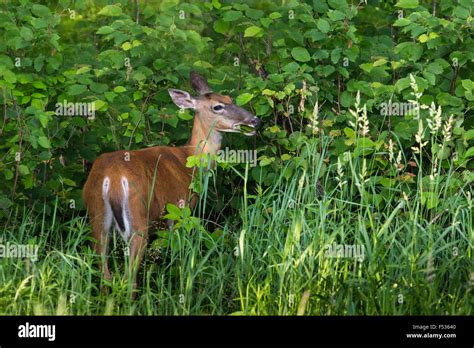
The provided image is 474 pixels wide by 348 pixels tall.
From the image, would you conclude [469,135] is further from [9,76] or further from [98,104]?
[9,76]

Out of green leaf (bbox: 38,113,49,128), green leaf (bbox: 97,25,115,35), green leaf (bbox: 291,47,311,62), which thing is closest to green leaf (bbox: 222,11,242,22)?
green leaf (bbox: 291,47,311,62)

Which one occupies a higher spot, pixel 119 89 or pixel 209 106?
pixel 119 89

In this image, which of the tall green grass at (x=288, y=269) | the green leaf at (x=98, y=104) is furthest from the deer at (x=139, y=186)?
the green leaf at (x=98, y=104)

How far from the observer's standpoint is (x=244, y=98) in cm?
845

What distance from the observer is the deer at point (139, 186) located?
25.6 feet

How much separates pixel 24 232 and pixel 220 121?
71.0 inches

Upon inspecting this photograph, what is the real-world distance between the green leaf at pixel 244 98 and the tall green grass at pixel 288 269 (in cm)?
72

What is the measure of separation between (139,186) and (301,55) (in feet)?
5.67

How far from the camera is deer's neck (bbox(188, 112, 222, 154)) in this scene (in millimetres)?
8969

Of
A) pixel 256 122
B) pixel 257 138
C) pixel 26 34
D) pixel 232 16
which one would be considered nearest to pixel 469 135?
pixel 256 122

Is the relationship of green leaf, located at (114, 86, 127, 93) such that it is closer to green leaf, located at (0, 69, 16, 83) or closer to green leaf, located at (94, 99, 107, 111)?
green leaf, located at (94, 99, 107, 111)

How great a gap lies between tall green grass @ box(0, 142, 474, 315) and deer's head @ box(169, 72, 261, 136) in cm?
106

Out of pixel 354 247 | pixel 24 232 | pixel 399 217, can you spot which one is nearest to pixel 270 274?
pixel 354 247
